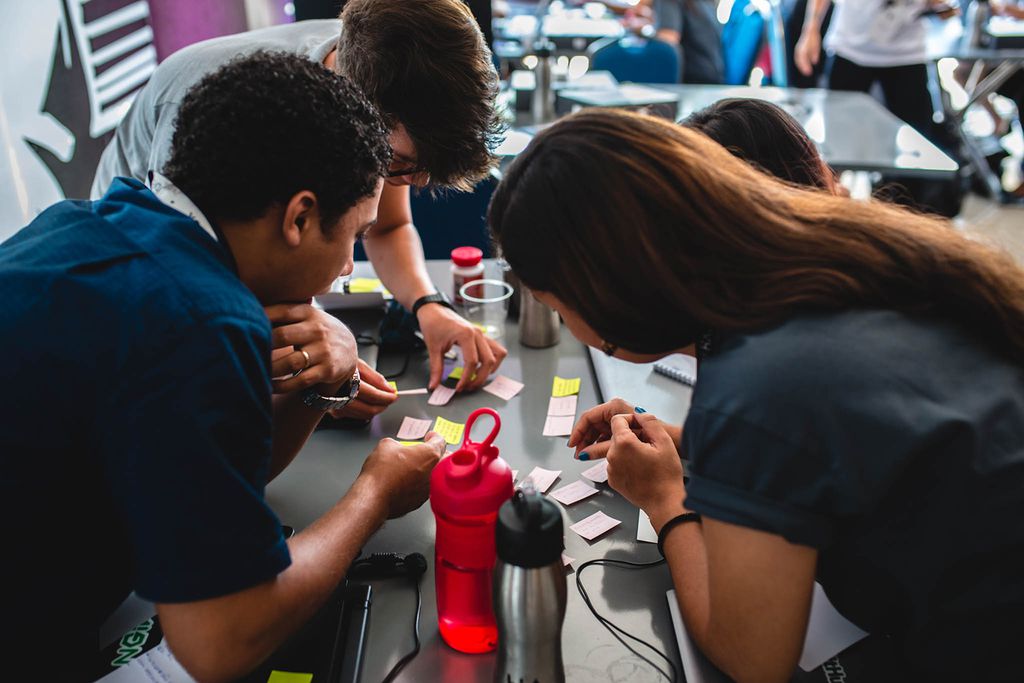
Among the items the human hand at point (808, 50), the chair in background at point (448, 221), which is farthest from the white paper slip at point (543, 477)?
the human hand at point (808, 50)

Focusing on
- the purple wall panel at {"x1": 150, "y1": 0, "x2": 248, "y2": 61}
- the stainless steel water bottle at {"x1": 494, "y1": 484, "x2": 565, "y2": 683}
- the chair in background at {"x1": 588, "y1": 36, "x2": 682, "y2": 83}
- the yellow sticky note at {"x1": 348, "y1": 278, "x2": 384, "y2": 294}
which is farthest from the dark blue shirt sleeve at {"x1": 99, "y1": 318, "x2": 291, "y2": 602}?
the chair in background at {"x1": 588, "y1": 36, "x2": 682, "y2": 83}

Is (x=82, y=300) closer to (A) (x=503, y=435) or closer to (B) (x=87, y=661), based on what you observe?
(B) (x=87, y=661)

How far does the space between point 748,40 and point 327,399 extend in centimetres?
499

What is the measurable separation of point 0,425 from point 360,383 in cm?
64

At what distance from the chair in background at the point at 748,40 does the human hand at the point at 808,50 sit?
370 mm

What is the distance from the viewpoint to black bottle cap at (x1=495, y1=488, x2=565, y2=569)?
774mm

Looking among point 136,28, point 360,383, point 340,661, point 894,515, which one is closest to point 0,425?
point 340,661

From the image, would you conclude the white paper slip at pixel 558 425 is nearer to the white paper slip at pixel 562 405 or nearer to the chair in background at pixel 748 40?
the white paper slip at pixel 562 405

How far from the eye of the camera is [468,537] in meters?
0.90

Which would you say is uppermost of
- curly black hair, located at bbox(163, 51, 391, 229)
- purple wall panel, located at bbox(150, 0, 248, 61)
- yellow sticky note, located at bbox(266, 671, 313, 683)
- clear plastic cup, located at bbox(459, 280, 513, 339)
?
curly black hair, located at bbox(163, 51, 391, 229)

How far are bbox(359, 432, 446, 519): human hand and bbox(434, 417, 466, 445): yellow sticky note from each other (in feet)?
0.63

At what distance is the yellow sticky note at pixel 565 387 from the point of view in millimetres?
1510

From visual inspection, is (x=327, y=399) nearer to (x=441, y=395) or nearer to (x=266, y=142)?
(x=441, y=395)

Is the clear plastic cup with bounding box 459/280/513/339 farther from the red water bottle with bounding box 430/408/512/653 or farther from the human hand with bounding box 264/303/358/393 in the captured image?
the red water bottle with bounding box 430/408/512/653
